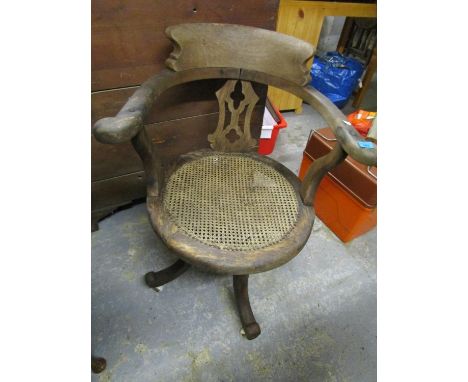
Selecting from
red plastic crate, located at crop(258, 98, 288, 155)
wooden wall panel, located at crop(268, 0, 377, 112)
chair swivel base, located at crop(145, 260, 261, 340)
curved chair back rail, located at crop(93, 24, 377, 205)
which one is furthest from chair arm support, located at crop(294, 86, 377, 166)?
wooden wall panel, located at crop(268, 0, 377, 112)

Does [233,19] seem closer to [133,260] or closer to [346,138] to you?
[346,138]

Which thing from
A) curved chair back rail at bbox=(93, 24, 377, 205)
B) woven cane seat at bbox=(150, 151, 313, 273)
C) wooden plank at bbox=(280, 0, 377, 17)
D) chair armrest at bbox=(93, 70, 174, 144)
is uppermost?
wooden plank at bbox=(280, 0, 377, 17)

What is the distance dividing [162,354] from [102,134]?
2.83ft

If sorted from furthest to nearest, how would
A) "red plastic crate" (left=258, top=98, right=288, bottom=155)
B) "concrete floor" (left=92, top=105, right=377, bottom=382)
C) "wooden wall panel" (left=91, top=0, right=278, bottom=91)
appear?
1. "red plastic crate" (left=258, top=98, right=288, bottom=155)
2. "concrete floor" (left=92, top=105, right=377, bottom=382)
3. "wooden wall panel" (left=91, top=0, right=278, bottom=91)

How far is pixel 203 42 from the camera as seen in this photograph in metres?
0.98

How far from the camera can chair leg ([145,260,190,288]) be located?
1248 mm

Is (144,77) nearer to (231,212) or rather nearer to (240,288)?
(231,212)

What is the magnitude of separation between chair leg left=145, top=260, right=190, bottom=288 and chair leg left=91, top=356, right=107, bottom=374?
0.32m

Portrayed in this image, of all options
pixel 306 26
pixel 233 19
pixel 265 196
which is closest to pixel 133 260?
pixel 265 196

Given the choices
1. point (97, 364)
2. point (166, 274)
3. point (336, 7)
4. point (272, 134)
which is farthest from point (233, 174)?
point (336, 7)

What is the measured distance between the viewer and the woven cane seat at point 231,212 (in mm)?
842

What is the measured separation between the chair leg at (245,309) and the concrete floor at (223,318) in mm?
53

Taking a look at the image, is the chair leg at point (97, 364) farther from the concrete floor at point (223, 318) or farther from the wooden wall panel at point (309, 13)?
the wooden wall panel at point (309, 13)

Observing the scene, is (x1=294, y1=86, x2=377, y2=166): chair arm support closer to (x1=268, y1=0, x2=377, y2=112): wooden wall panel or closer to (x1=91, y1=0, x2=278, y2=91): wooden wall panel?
(x1=91, y1=0, x2=278, y2=91): wooden wall panel
